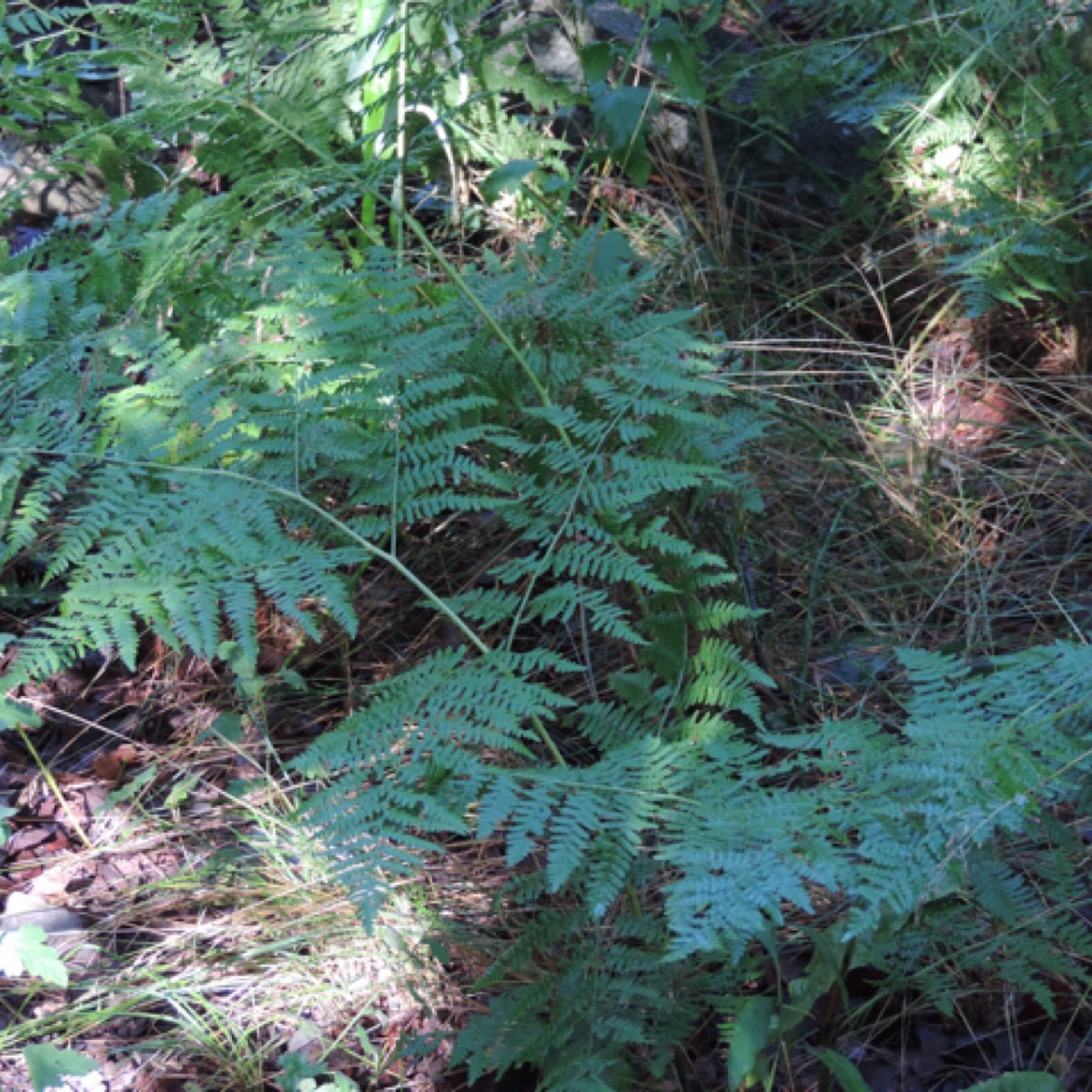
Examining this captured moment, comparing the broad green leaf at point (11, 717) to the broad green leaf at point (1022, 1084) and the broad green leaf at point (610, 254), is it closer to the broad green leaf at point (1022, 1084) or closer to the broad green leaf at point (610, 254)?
the broad green leaf at point (610, 254)

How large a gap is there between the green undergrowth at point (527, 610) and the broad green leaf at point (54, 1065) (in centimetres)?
51

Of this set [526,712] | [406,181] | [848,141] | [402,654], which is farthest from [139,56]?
[848,141]

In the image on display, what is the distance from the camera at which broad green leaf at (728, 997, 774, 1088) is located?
1.54 m

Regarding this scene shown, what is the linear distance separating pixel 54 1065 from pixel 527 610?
4.05ft

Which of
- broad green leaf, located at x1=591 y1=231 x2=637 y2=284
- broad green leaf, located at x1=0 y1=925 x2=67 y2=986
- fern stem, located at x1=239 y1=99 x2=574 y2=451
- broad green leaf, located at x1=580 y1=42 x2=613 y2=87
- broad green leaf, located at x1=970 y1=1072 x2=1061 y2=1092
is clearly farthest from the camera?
broad green leaf, located at x1=580 y1=42 x2=613 y2=87

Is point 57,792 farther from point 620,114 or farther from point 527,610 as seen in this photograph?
point 620,114

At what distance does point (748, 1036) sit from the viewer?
1558 mm

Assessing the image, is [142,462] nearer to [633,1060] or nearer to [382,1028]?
[382,1028]

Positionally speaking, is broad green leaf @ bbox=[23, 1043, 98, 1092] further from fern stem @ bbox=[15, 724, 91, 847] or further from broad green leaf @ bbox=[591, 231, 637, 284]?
broad green leaf @ bbox=[591, 231, 637, 284]

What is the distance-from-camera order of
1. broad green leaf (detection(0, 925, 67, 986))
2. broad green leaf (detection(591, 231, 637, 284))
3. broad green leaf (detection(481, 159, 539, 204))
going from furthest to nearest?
broad green leaf (detection(481, 159, 539, 204)) < broad green leaf (detection(591, 231, 637, 284)) < broad green leaf (detection(0, 925, 67, 986))

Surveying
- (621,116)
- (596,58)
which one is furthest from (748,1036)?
(596,58)

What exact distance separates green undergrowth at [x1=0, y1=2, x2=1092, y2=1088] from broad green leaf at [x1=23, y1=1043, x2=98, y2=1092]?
1.67 ft

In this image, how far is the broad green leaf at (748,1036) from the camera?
1.54 meters

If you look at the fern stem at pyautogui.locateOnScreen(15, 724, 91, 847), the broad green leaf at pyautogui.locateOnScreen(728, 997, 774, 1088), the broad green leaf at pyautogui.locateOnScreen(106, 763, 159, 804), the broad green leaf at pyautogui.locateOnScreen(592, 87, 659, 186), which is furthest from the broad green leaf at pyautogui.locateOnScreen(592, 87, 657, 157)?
the broad green leaf at pyautogui.locateOnScreen(728, 997, 774, 1088)
